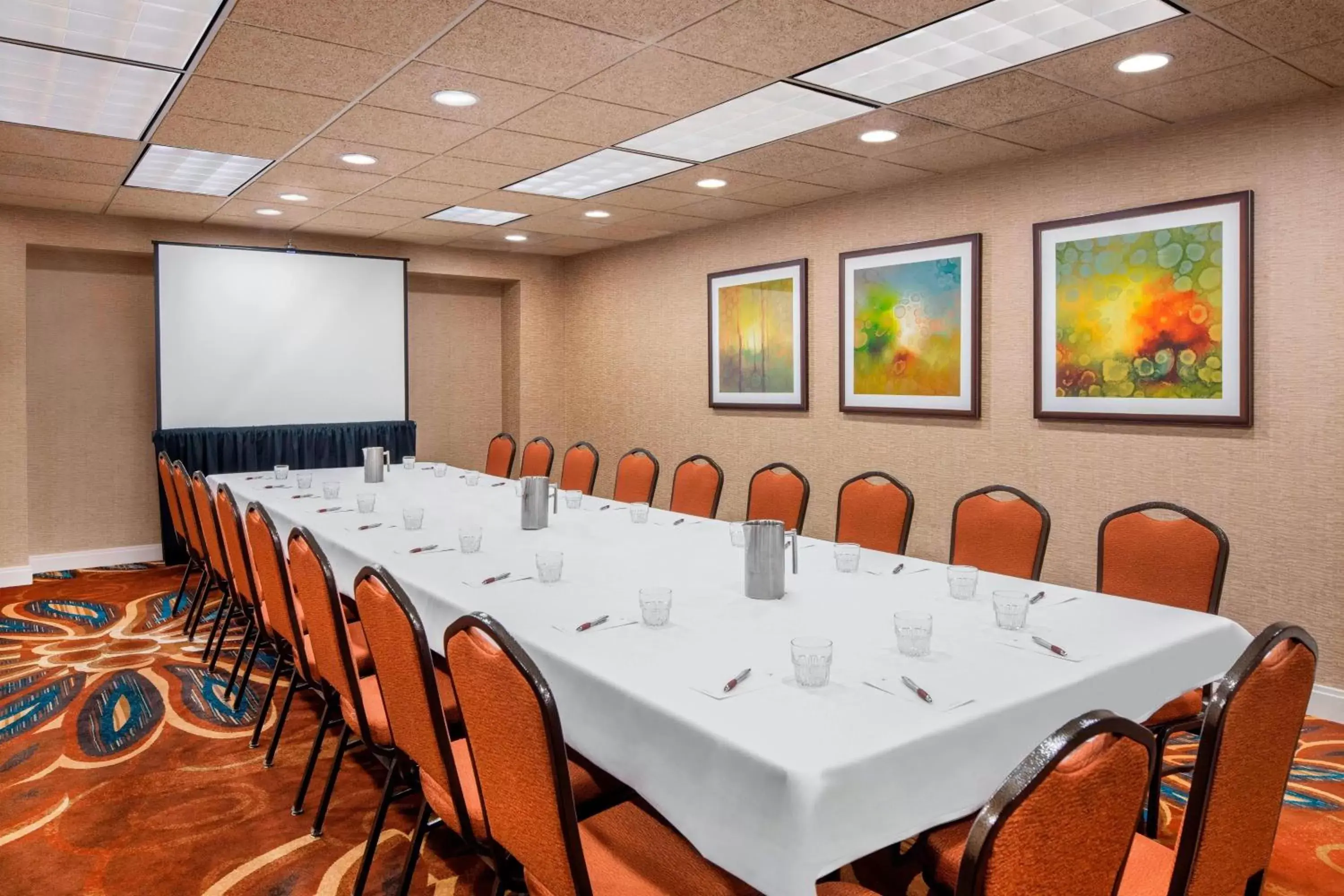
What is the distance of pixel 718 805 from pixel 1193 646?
1464mm

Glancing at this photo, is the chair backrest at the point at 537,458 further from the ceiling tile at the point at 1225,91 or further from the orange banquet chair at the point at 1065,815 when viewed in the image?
the orange banquet chair at the point at 1065,815

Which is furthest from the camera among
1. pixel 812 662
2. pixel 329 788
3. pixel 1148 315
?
pixel 1148 315

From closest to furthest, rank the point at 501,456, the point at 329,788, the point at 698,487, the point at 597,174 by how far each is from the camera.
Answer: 1. the point at 329,788
2. the point at 698,487
3. the point at 597,174
4. the point at 501,456

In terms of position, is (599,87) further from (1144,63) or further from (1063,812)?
(1063,812)

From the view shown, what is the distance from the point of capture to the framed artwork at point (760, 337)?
6.50m

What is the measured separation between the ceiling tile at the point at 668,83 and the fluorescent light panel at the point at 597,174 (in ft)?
3.03

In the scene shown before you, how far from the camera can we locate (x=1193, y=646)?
2396mm

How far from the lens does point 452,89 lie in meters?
3.84

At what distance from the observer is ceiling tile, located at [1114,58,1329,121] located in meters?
3.64

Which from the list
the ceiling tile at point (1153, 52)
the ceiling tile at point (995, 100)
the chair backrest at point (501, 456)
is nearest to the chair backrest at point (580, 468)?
the chair backrest at point (501, 456)

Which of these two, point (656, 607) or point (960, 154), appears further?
point (960, 154)

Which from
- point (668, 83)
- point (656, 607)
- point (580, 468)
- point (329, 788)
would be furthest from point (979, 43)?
point (580, 468)

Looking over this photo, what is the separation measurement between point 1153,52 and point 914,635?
8.49ft

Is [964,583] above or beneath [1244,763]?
above
